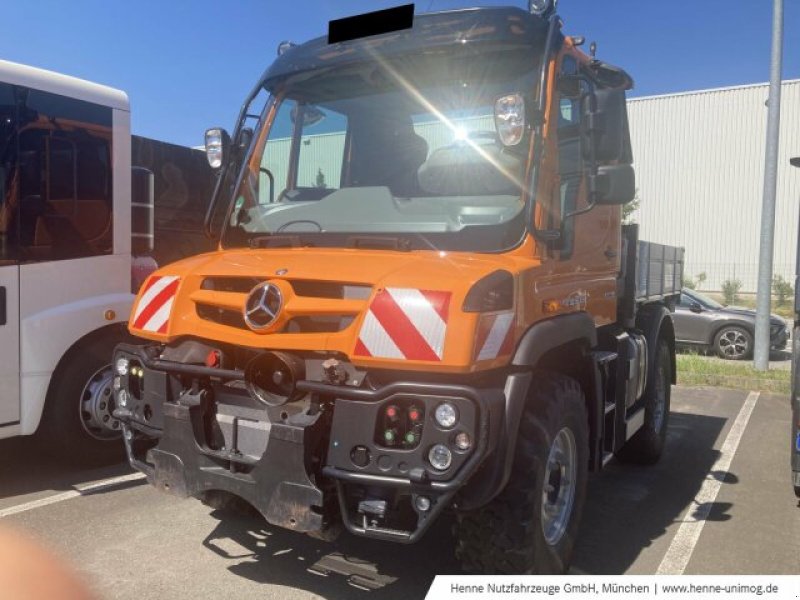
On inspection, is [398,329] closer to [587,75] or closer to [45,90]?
[587,75]

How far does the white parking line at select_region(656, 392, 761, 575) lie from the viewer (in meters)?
3.86

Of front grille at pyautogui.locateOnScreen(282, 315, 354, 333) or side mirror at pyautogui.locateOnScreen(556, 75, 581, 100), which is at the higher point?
side mirror at pyautogui.locateOnScreen(556, 75, 581, 100)

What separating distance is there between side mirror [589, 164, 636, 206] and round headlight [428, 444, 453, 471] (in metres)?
1.59

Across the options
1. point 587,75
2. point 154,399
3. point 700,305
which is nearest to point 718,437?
point 587,75

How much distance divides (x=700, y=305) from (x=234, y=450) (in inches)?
537

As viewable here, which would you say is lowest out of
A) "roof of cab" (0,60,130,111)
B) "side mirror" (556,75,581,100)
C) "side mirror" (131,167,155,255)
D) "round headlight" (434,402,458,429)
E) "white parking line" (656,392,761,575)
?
"white parking line" (656,392,761,575)

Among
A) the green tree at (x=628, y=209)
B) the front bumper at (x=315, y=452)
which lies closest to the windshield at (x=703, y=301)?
the green tree at (x=628, y=209)

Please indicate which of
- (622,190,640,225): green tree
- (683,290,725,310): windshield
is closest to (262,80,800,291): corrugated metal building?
(622,190,640,225): green tree

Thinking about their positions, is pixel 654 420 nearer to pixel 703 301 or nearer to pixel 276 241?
pixel 276 241

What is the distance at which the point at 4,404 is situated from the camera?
15.4ft

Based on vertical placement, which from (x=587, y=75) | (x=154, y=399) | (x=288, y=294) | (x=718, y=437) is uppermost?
(x=587, y=75)

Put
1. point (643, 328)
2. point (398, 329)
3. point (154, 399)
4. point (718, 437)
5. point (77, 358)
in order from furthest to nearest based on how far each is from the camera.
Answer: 1. point (718, 437)
2. point (643, 328)
3. point (77, 358)
4. point (154, 399)
5. point (398, 329)

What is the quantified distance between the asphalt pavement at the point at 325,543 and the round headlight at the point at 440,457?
106cm

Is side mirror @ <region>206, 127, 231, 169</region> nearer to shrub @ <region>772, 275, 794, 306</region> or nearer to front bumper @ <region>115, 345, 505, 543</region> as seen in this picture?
front bumper @ <region>115, 345, 505, 543</region>
